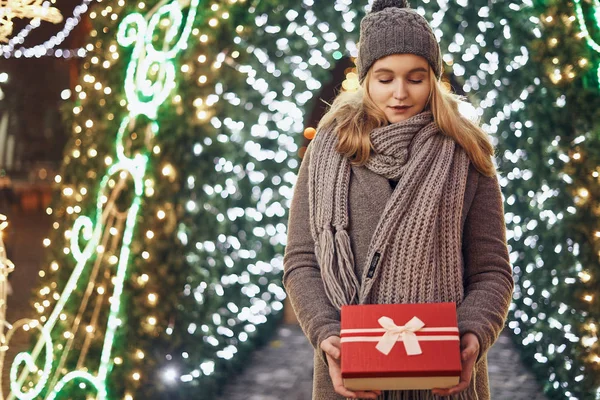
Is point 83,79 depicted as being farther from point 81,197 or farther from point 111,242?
point 111,242

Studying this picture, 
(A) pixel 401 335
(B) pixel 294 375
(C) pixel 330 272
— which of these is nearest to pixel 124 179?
(B) pixel 294 375

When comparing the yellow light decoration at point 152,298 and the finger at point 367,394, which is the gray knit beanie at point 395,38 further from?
the yellow light decoration at point 152,298

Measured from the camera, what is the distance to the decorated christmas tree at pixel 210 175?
333 centimetres

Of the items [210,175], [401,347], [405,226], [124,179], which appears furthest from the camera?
[210,175]

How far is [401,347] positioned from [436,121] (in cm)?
55

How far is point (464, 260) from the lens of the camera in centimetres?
162

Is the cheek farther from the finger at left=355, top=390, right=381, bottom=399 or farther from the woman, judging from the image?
the finger at left=355, top=390, right=381, bottom=399

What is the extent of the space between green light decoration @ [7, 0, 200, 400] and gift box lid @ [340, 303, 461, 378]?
213cm

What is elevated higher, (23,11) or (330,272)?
(23,11)

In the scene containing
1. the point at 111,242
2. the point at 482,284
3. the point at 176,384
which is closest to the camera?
the point at 482,284

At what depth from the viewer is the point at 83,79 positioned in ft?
11.5

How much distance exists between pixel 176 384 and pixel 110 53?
1707mm

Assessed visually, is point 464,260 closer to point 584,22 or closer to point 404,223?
point 404,223

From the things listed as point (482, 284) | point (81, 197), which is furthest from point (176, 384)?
point (482, 284)
